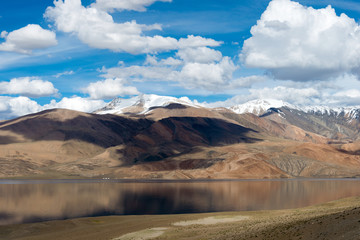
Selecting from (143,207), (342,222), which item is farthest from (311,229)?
(143,207)

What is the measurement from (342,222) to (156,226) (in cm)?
3434

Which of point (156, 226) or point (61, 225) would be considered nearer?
point (156, 226)

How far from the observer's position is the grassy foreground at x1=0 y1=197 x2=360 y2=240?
3841 cm

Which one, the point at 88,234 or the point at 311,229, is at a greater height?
the point at 311,229

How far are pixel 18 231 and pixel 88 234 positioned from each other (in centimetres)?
1248

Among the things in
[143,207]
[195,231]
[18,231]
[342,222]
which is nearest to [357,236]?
[342,222]

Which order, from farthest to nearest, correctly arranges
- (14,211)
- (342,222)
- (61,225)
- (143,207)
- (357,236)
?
(143,207) < (14,211) < (61,225) < (342,222) < (357,236)

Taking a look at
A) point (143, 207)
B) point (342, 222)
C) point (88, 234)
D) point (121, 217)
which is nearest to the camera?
point (342, 222)

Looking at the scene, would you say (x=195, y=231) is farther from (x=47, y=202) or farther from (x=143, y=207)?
(x=47, y=202)

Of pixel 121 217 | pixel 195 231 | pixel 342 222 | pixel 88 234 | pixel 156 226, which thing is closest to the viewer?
pixel 342 222

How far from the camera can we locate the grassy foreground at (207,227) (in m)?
38.4

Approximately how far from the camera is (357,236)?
105ft

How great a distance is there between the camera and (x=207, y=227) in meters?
62.0

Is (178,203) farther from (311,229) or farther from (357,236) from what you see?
(357,236)
